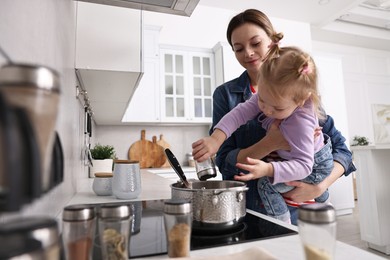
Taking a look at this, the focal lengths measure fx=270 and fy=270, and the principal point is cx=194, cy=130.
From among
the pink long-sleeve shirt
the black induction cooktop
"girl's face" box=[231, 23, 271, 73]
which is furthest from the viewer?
"girl's face" box=[231, 23, 271, 73]

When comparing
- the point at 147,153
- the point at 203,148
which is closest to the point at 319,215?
the point at 203,148

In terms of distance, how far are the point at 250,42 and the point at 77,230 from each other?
37.7 inches

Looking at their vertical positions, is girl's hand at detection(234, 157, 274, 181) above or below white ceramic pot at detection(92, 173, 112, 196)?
above

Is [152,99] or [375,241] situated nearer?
[375,241]

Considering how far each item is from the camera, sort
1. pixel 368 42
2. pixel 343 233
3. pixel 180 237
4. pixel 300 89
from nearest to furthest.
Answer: pixel 180 237 < pixel 300 89 < pixel 343 233 < pixel 368 42

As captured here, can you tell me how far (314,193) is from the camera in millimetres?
973

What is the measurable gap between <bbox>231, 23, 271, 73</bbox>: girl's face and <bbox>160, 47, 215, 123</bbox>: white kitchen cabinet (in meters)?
2.17

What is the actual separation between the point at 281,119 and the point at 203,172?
34cm

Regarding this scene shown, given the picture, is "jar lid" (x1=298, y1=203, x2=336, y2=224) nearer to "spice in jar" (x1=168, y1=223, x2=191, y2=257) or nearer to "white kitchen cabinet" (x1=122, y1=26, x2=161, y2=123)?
"spice in jar" (x1=168, y1=223, x2=191, y2=257)

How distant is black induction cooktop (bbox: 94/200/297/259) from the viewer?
1.74ft

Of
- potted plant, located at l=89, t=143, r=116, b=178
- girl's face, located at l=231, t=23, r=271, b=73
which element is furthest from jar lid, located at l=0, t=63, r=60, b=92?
potted plant, located at l=89, t=143, r=116, b=178

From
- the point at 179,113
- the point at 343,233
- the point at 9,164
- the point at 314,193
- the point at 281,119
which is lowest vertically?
the point at 343,233

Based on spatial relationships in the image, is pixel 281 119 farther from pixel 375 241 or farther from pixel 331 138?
pixel 375 241

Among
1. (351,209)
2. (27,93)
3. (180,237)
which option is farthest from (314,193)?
(351,209)
